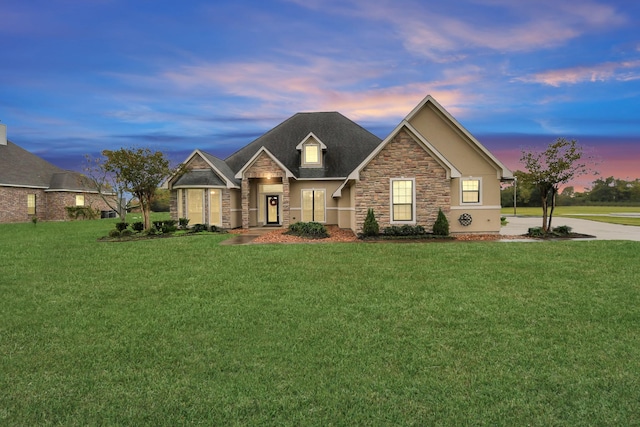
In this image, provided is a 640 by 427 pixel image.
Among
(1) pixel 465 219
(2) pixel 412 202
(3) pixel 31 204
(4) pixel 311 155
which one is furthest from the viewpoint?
(3) pixel 31 204

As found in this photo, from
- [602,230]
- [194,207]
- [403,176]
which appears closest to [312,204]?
[194,207]

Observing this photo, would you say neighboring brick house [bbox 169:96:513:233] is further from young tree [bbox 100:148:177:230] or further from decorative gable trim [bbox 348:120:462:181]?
young tree [bbox 100:148:177:230]

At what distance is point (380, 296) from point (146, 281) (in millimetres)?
6334

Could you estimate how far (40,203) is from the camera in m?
36.0

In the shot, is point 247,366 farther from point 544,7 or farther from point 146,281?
point 544,7

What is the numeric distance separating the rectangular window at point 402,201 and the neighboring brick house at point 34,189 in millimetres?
32448

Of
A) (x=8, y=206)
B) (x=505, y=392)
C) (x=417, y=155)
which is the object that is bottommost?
(x=505, y=392)

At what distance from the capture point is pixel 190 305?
712 centimetres

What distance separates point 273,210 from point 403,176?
12.1 meters

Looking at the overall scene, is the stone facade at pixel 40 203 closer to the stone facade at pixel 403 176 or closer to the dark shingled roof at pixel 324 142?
the dark shingled roof at pixel 324 142

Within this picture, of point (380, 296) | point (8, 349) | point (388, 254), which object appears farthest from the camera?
point (388, 254)

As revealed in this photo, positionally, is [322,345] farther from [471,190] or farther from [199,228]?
[199,228]

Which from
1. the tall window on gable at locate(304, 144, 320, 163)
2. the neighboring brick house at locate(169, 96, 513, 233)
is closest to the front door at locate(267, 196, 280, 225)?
the neighboring brick house at locate(169, 96, 513, 233)

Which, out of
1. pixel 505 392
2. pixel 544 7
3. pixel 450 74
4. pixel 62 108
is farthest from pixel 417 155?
pixel 62 108
